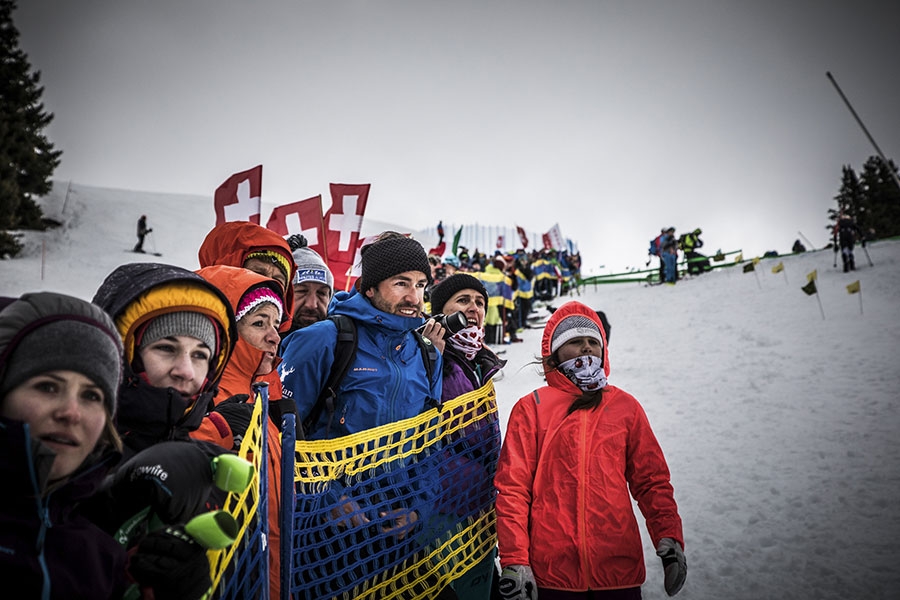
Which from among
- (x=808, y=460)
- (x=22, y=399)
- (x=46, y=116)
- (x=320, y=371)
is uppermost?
(x=46, y=116)

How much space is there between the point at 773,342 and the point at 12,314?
12174mm

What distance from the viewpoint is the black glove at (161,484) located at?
104 centimetres

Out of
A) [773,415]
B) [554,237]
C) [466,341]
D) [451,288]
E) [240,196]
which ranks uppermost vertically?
[554,237]

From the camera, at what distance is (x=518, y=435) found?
251 cm

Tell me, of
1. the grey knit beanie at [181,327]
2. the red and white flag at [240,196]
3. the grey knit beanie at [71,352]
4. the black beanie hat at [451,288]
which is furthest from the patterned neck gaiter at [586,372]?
the red and white flag at [240,196]

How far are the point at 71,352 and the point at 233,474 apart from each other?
0.46 meters

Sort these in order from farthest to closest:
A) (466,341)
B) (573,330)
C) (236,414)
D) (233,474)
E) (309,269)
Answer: (309,269) → (466,341) → (573,330) → (236,414) → (233,474)

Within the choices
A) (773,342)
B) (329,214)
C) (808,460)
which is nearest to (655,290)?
(773,342)

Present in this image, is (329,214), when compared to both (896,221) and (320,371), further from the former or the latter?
(896,221)

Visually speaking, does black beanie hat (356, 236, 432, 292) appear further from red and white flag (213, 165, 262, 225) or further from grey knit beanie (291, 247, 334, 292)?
red and white flag (213, 165, 262, 225)

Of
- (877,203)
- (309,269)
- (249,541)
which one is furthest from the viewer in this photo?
(877,203)

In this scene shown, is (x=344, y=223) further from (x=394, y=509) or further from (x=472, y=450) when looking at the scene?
(x=394, y=509)

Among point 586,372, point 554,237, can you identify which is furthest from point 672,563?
point 554,237

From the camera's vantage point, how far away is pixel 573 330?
2678 mm
